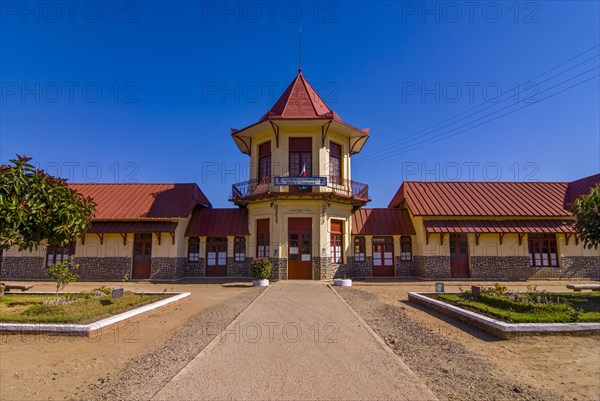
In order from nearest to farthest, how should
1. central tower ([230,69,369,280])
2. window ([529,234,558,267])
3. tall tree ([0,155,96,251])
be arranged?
tall tree ([0,155,96,251]) → central tower ([230,69,369,280]) → window ([529,234,558,267])

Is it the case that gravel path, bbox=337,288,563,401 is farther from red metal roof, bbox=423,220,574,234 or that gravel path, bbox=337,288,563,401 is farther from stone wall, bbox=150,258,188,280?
stone wall, bbox=150,258,188,280

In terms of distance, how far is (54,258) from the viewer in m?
20.4

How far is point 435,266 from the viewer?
778 inches

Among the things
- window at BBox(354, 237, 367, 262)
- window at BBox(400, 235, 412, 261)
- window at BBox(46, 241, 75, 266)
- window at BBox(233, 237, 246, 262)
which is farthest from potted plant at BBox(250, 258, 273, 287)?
window at BBox(46, 241, 75, 266)

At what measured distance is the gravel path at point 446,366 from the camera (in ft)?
15.2

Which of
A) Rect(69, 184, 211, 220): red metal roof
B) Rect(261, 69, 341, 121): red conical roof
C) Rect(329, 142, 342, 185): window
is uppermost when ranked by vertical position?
Rect(261, 69, 341, 121): red conical roof

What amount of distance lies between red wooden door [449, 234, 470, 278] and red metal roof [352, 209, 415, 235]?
93.9 inches

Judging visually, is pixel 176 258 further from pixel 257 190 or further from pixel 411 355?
pixel 411 355

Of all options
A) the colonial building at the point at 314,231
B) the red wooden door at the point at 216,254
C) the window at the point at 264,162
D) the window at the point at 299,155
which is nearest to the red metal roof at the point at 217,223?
the colonial building at the point at 314,231

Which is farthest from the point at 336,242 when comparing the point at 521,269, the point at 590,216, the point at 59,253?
the point at 59,253

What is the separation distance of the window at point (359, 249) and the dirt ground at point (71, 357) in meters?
12.6

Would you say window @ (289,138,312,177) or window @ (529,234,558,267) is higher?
window @ (289,138,312,177)

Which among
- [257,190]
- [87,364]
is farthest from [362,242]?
[87,364]

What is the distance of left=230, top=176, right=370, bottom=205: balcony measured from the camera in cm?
1869
